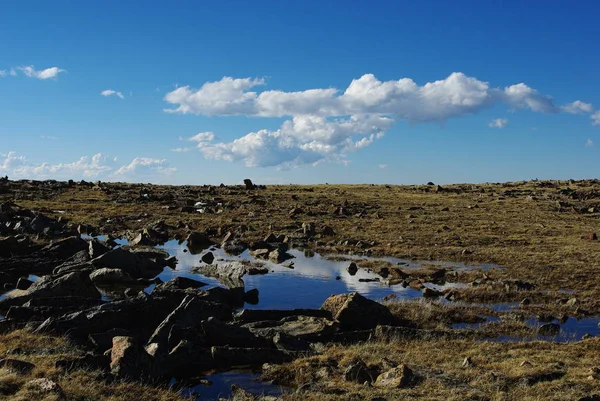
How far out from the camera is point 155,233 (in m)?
47.0

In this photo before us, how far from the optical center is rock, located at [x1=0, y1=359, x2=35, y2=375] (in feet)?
43.4

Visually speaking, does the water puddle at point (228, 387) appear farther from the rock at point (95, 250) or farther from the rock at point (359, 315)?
the rock at point (95, 250)

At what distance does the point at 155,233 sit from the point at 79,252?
12.9m

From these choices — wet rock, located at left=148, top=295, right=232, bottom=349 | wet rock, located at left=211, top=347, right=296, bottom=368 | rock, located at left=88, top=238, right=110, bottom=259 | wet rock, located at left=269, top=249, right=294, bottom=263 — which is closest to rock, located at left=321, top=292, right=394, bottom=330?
wet rock, located at left=211, top=347, right=296, bottom=368

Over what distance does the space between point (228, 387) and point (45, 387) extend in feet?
17.3

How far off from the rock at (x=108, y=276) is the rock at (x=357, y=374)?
18859 millimetres

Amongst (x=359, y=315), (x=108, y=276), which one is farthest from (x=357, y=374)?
(x=108, y=276)

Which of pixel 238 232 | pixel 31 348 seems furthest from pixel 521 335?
pixel 238 232

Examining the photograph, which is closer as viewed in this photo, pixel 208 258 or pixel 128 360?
pixel 128 360

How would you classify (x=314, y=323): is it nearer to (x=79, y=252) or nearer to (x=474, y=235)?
(x=79, y=252)

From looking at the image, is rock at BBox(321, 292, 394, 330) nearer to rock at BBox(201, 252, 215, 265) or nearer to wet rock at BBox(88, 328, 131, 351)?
wet rock at BBox(88, 328, 131, 351)

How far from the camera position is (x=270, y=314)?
71.5 ft

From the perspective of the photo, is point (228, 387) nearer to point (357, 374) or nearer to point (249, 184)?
point (357, 374)

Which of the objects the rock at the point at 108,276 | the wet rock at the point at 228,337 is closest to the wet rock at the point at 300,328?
the wet rock at the point at 228,337
